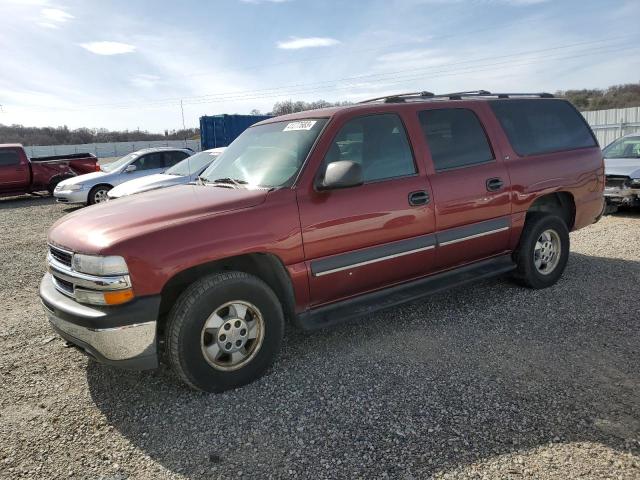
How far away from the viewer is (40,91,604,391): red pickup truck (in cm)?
298

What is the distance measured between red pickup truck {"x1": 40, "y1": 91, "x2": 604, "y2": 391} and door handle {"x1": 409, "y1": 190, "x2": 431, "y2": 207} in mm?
11

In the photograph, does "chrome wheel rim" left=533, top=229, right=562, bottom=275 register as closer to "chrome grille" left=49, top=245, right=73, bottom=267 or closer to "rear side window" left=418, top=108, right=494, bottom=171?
"rear side window" left=418, top=108, right=494, bottom=171

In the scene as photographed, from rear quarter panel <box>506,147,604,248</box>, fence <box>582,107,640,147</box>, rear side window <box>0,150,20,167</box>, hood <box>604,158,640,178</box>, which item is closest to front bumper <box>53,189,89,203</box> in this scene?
rear side window <box>0,150,20,167</box>

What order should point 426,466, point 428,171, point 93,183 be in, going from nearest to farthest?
point 426,466, point 428,171, point 93,183

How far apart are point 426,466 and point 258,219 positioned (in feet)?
5.92

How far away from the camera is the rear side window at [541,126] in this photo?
480 cm

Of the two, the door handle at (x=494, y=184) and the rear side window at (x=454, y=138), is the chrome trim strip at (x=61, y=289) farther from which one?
the door handle at (x=494, y=184)

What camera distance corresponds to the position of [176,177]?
9.95 meters

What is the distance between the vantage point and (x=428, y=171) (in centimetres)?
408

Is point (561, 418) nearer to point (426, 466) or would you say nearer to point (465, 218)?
point (426, 466)

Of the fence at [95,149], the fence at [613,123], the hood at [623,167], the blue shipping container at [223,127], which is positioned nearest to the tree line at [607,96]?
the fence at [613,123]

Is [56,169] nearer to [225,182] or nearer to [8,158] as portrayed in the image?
[8,158]

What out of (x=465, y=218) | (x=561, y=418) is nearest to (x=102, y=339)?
(x=561, y=418)

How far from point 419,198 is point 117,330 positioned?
2459 mm
